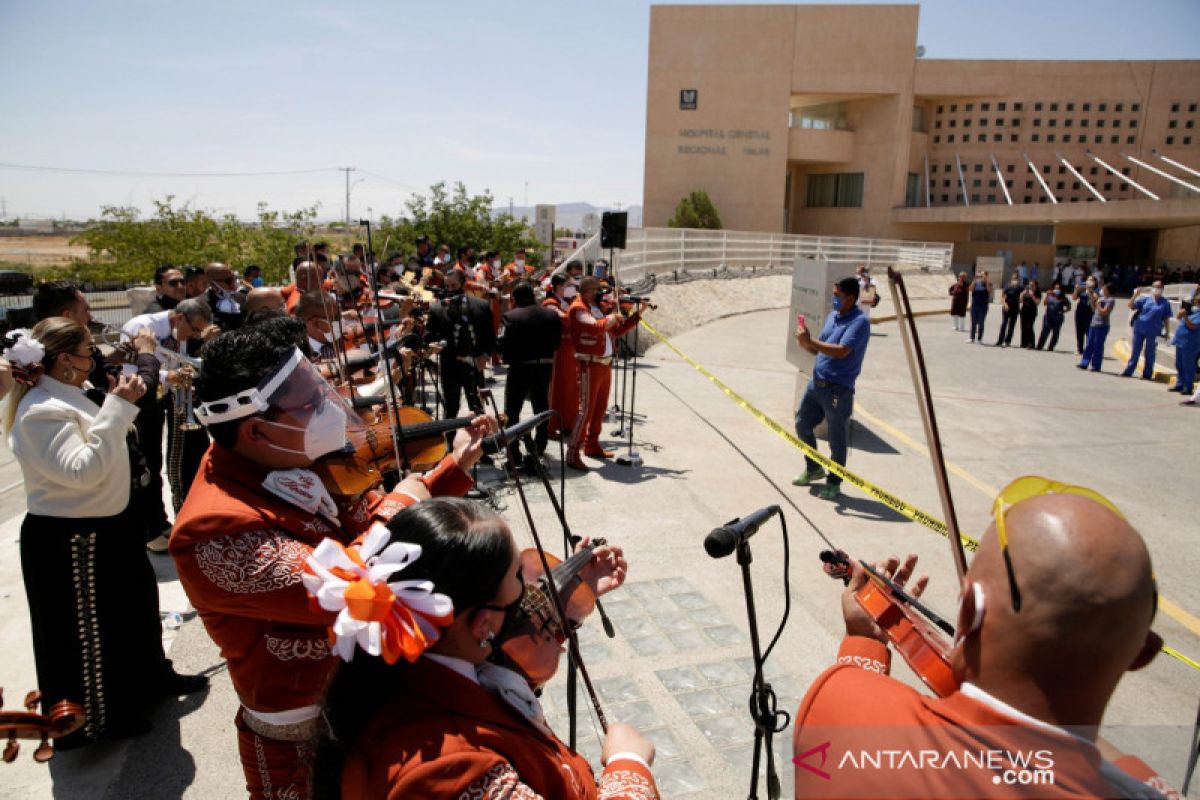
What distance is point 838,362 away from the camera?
21.6 ft

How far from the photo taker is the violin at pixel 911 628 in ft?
5.68

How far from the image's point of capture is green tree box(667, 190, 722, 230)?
39844 mm

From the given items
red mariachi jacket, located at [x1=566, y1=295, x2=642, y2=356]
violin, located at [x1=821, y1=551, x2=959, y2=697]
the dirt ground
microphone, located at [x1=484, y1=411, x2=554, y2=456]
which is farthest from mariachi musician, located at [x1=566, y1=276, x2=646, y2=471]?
the dirt ground

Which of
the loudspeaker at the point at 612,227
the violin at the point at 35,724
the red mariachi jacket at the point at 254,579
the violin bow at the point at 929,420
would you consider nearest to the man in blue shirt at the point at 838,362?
the loudspeaker at the point at 612,227

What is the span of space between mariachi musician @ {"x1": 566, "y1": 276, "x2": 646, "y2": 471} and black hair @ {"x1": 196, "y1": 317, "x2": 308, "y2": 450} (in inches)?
212

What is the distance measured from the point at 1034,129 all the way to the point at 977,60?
5507 millimetres

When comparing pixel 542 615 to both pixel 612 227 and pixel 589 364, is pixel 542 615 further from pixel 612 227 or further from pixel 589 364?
pixel 612 227

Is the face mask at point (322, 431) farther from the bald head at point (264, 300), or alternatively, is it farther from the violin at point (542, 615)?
the bald head at point (264, 300)

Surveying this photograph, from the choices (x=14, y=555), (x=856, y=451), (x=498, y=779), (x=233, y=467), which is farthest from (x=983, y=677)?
(x=856, y=451)

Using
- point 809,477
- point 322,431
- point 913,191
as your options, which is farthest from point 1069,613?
point 913,191

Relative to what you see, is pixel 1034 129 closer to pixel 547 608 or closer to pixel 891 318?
pixel 891 318

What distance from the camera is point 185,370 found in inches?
165

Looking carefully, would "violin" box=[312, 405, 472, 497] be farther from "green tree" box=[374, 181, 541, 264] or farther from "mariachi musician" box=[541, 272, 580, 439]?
"green tree" box=[374, 181, 541, 264]

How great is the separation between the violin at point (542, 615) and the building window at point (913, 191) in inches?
1903
